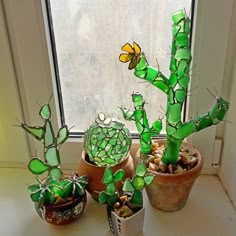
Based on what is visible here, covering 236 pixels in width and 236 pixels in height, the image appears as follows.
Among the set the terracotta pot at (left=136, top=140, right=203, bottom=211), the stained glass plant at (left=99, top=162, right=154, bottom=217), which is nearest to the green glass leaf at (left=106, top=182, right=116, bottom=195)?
the stained glass plant at (left=99, top=162, right=154, bottom=217)

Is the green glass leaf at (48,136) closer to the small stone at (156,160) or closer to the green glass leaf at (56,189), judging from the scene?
the green glass leaf at (56,189)

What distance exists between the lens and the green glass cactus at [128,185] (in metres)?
0.68

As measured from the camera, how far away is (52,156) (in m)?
0.72

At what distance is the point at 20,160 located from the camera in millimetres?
961

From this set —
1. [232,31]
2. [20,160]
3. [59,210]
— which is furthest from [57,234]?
[232,31]

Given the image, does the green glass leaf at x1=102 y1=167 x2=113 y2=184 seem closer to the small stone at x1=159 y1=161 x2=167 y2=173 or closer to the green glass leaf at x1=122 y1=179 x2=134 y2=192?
the green glass leaf at x1=122 y1=179 x2=134 y2=192

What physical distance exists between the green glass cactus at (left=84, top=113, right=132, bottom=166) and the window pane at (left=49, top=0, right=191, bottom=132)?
0.16 m

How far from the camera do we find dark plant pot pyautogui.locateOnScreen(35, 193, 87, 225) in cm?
74

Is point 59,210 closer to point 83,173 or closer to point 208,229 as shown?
point 83,173

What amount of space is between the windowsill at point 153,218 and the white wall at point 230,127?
0.16 feet

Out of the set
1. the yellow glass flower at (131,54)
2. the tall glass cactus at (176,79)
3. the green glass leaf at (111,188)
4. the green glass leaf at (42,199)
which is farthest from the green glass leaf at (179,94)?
the green glass leaf at (42,199)

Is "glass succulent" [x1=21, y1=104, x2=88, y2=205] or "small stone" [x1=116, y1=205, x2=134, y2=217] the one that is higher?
"glass succulent" [x1=21, y1=104, x2=88, y2=205]

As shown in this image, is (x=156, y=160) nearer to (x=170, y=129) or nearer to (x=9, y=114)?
(x=170, y=129)

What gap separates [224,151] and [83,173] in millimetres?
358
